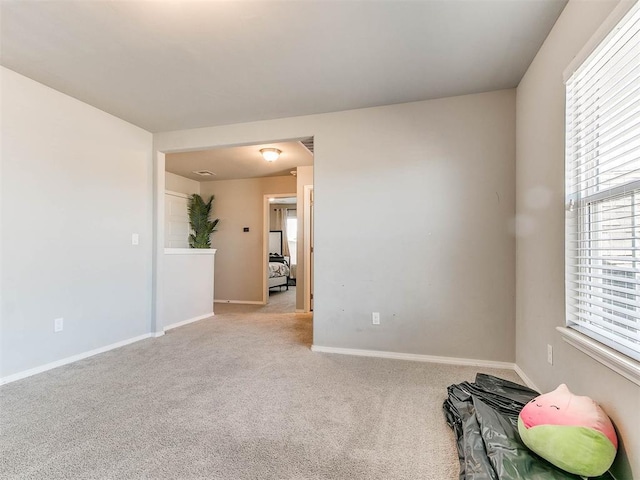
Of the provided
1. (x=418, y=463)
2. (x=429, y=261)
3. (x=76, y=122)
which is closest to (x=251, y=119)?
(x=76, y=122)

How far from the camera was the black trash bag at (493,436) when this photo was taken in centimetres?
132

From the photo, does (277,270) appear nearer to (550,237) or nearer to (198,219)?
(198,219)

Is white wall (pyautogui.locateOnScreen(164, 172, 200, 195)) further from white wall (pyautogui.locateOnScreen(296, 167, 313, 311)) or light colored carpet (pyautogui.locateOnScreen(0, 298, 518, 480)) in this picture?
light colored carpet (pyautogui.locateOnScreen(0, 298, 518, 480))

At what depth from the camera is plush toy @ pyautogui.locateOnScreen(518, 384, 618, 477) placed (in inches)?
48.9

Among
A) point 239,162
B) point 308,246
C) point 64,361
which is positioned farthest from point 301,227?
point 64,361

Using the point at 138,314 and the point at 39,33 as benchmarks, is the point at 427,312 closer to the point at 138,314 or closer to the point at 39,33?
the point at 138,314

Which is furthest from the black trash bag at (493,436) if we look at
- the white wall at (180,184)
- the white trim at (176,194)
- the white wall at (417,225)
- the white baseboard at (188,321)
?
the white wall at (180,184)

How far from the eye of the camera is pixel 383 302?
3.13 metres

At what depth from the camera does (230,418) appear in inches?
75.9

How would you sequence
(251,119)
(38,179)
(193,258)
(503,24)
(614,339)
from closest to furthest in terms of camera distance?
(614,339) < (503,24) < (38,179) < (251,119) < (193,258)

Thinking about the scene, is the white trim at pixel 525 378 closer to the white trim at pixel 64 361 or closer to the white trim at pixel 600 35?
the white trim at pixel 600 35

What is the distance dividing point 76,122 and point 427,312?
3.79 metres

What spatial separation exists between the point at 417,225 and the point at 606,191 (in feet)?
5.24

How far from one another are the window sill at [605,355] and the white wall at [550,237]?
0.14ft
